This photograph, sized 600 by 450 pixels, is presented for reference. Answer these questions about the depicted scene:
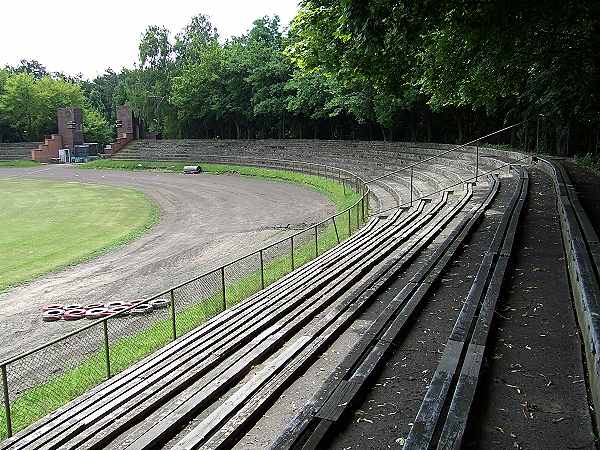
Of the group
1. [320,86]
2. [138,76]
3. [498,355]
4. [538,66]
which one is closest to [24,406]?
[498,355]

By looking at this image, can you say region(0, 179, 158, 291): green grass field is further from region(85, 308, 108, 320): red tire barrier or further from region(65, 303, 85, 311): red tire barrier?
region(85, 308, 108, 320): red tire barrier

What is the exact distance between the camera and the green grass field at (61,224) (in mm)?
18203

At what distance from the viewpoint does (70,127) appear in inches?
2721

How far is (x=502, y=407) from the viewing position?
14.3 ft

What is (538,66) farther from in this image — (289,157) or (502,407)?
(289,157)

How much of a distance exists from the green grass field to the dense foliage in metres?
10.3

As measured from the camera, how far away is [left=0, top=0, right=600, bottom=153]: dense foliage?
10.7 m

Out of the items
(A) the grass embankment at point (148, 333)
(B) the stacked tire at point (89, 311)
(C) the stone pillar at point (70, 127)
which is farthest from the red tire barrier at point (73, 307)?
(C) the stone pillar at point (70, 127)

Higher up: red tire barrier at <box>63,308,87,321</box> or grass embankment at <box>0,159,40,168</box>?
grass embankment at <box>0,159,40,168</box>

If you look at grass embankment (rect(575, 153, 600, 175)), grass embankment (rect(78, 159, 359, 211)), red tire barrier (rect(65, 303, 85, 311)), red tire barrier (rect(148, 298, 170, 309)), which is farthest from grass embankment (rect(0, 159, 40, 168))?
grass embankment (rect(575, 153, 600, 175))

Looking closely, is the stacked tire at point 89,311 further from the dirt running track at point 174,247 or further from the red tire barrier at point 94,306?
the dirt running track at point 174,247

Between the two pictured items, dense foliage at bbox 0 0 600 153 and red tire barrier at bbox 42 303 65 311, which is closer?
dense foliage at bbox 0 0 600 153

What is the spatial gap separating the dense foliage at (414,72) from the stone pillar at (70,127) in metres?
16.1

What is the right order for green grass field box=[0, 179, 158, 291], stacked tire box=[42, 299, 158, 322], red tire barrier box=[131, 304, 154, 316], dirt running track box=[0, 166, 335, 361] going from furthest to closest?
1. green grass field box=[0, 179, 158, 291]
2. dirt running track box=[0, 166, 335, 361]
3. stacked tire box=[42, 299, 158, 322]
4. red tire barrier box=[131, 304, 154, 316]
